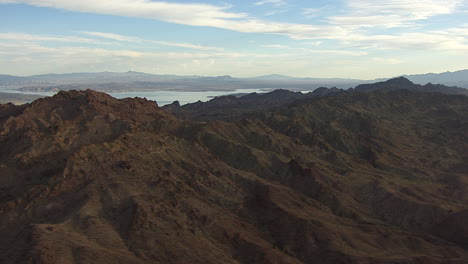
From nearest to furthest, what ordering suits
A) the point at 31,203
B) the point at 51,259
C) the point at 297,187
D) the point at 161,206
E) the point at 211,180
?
1. the point at 51,259
2. the point at 31,203
3. the point at 161,206
4. the point at 211,180
5. the point at 297,187

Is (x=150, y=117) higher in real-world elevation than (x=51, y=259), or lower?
higher

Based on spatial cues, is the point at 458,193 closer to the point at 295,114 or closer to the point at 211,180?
the point at 211,180

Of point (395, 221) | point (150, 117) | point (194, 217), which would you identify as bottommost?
point (395, 221)

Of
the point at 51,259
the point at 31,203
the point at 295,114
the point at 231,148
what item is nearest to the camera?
the point at 51,259

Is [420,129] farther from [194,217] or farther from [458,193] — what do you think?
[194,217]

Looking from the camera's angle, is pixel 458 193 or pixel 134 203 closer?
pixel 134 203

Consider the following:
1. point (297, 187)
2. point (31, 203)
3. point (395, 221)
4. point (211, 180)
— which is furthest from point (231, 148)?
point (31, 203)
